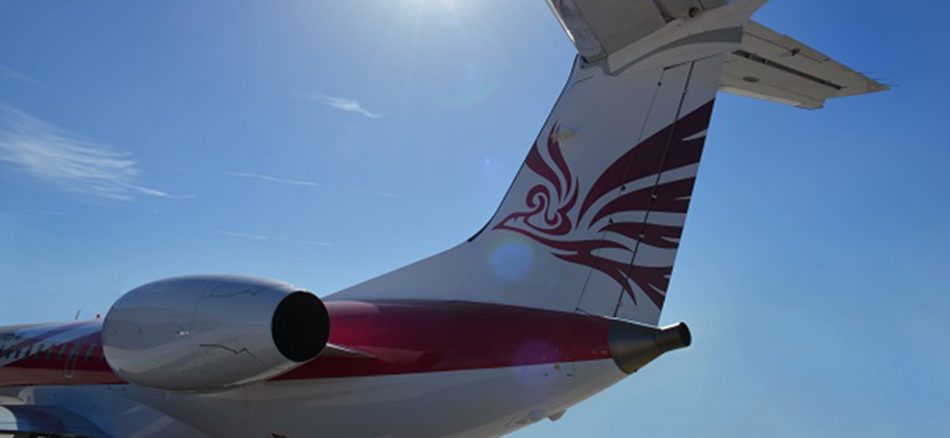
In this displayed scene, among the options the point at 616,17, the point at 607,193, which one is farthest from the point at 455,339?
the point at 616,17

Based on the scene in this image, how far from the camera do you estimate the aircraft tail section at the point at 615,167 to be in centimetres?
432

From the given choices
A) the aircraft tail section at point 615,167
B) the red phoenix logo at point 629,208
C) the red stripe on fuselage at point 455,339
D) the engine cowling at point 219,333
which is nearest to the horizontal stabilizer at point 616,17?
the aircraft tail section at point 615,167

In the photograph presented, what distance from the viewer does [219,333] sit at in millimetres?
4145

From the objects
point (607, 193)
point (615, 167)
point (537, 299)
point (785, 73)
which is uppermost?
point (785, 73)

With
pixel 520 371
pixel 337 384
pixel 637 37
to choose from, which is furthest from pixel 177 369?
pixel 637 37

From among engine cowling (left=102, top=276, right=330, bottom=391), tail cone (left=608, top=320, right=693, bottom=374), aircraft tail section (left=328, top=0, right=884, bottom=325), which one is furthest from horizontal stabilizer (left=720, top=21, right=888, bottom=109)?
engine cowling (left=102, top=276, right=330, bottom=391)

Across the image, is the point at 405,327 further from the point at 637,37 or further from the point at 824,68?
the point at 824,68

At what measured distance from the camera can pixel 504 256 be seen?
16.9 feet

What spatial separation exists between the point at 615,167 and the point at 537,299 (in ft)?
3.65

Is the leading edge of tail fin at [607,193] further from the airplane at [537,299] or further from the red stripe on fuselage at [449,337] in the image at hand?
the red stripe on fuselage at [449,337]

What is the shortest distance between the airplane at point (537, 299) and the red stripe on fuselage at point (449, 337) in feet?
0.04

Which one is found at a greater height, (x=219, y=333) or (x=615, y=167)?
(x=615, y=167)

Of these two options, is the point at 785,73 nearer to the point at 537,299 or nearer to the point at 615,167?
the point at 615,167

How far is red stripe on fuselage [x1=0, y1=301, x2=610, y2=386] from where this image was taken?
13.7ft
